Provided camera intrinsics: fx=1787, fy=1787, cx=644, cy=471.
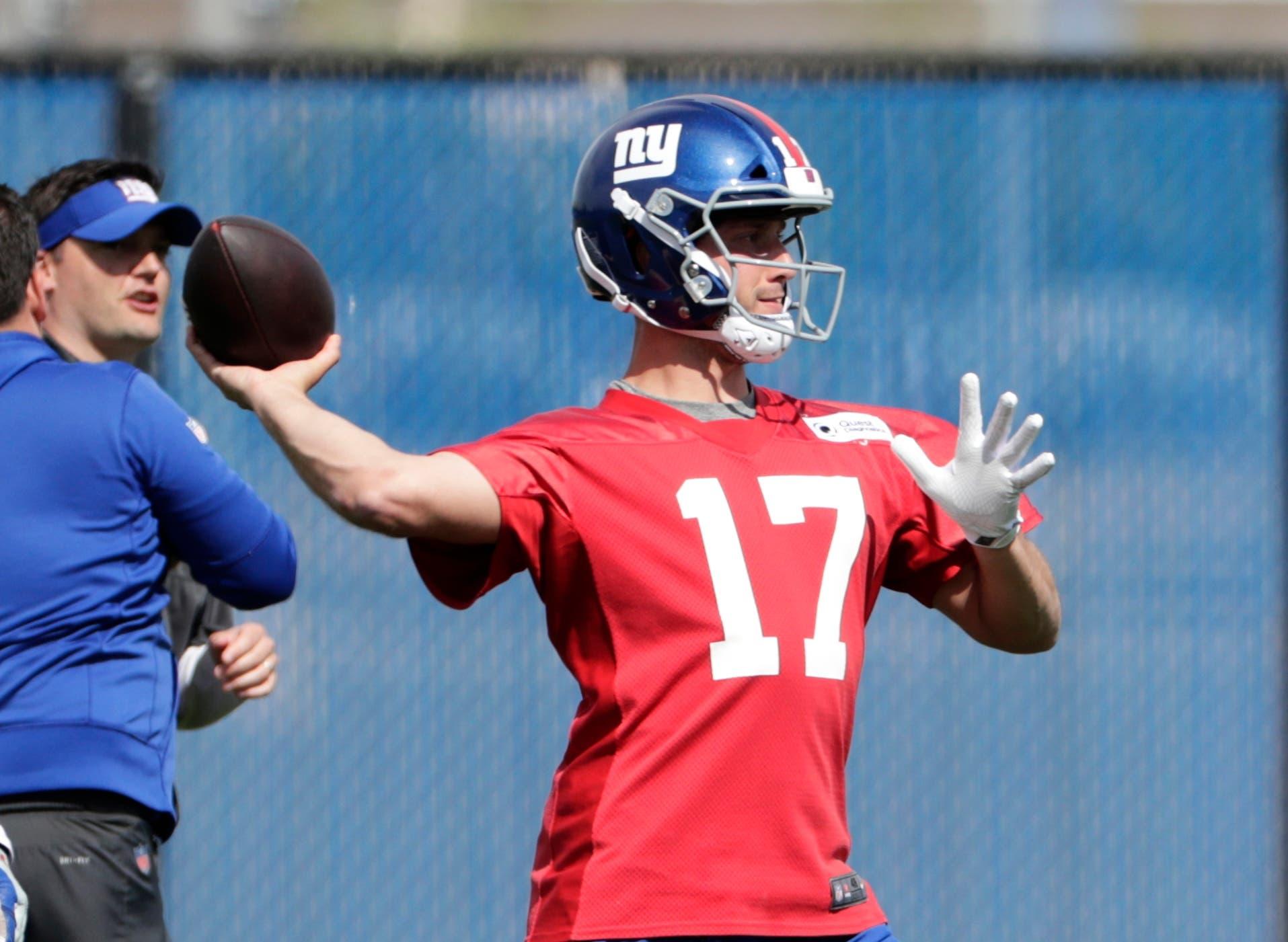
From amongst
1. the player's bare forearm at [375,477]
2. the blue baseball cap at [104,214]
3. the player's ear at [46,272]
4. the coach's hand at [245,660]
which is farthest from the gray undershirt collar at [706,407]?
the player's ear at [46,272]

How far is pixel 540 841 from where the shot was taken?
100 inches

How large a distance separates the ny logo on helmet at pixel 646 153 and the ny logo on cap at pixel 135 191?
45.0 inches

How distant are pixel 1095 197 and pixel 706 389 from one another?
2352 mm

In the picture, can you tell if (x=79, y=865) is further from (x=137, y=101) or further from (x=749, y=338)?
(x=137, y=101)

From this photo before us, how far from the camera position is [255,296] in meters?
2.73

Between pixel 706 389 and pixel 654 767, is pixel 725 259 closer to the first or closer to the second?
pixel 706 389

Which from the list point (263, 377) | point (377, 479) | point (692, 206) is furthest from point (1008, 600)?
point (263, 377)

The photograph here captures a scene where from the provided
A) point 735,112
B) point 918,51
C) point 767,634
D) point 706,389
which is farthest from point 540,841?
point 918,51

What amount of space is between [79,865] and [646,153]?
140cm

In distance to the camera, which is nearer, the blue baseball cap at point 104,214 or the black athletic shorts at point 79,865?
the black athletic shorts at point 79,865

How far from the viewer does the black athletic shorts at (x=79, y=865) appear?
2.75 m

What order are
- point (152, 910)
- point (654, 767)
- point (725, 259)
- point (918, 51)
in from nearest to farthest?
point (654, 767), point (725, 259), point (152, 910), point (918, 51)

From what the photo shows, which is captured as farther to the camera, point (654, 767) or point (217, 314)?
point (217, 314)

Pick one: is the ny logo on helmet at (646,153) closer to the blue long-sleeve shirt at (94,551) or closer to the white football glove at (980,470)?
the white football glove at (980,470)
